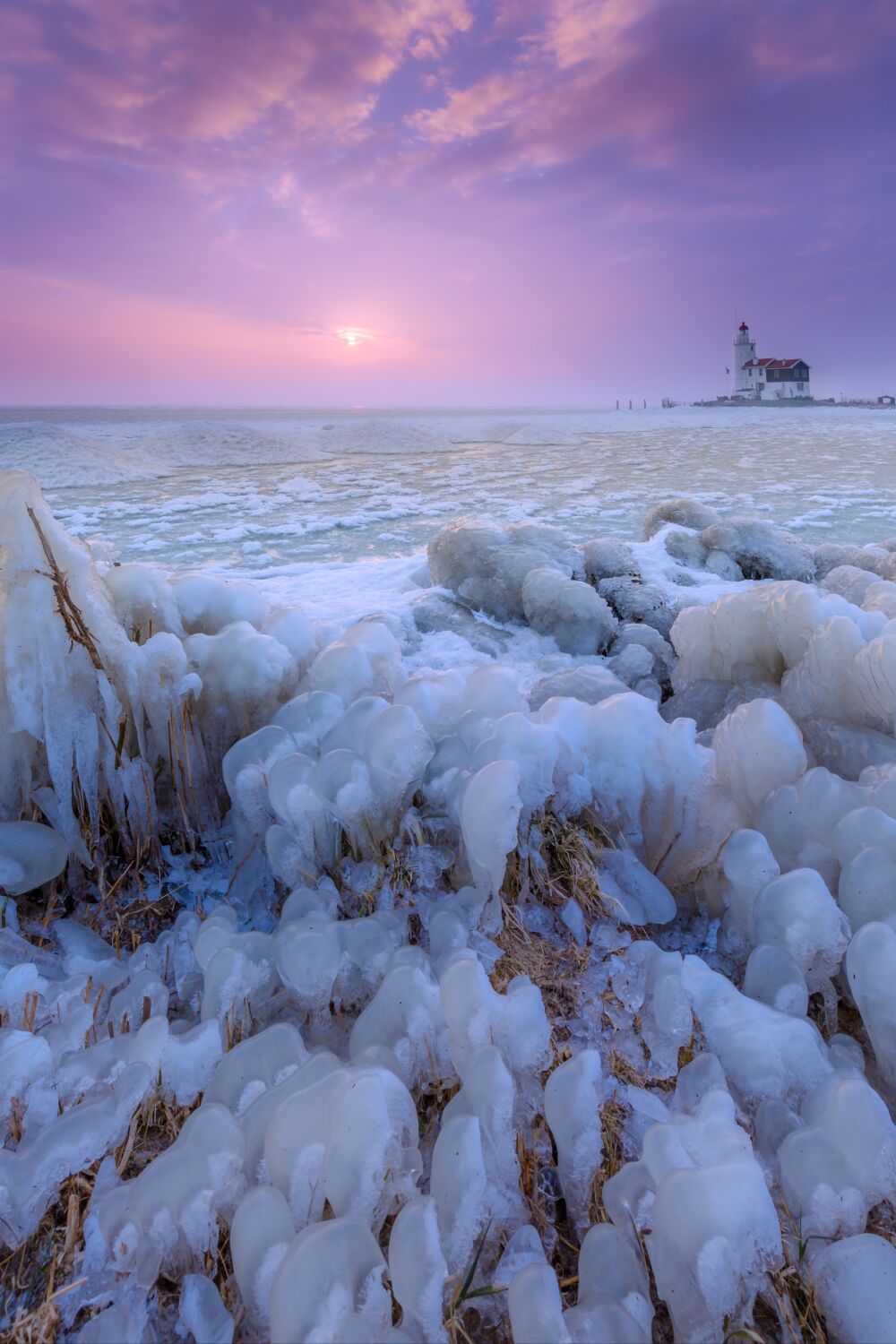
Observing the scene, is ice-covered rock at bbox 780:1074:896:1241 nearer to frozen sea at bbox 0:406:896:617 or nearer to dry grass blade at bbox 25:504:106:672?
dry grass blade at bbox 25:504:106:672

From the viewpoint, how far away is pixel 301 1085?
1189 mm

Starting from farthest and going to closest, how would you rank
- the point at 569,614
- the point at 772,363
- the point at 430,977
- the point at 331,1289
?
the point at 772,363
the point at 569,614
the point at 430,977
the point at 331,1289

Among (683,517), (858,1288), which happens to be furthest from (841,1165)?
(683,517)

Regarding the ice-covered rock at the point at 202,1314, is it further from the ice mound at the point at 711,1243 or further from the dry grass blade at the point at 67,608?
the dry grass blade at the point at 67,608

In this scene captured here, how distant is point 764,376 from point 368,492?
2141 inches

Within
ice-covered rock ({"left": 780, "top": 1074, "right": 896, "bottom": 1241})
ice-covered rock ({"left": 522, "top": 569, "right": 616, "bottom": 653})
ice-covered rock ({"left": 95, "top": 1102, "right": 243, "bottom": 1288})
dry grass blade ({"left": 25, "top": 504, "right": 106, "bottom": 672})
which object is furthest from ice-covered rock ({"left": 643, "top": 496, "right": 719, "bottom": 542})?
ice-covered rock ({"left": 95, "top": 1102, "right": 243, "bottom": 1288})

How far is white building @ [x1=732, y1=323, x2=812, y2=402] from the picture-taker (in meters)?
53.3

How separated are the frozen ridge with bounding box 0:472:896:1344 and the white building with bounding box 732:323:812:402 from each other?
5905 centimetres

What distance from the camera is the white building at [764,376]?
175ft

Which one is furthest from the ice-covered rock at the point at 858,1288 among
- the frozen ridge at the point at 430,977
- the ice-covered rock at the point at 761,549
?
the ice-covered rock at the point at 761,549

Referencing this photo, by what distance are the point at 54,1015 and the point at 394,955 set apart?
77 centimetres

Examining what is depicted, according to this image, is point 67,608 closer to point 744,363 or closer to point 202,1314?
point 202,1314

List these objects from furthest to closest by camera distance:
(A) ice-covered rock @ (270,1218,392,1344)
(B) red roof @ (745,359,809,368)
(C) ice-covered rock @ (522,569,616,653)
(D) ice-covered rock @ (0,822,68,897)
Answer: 1. (B) red roof @ (745,359,809,368)
2. (C) ice-covered rock @ (522,569,616,653)
3. (D) ice-covered rock @ (0,822,68,897)
4. (A) ice-covered rock @ (270,1218,392,1344)

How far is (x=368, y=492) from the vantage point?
10.9 m
